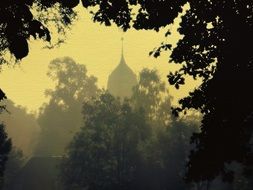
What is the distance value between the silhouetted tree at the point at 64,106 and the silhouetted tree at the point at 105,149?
2222 cm

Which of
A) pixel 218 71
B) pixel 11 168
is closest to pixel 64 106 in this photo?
pixel 11 168

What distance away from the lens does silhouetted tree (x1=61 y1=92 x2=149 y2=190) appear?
194 ft

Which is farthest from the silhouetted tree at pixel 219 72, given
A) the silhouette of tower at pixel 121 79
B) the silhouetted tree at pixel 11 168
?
the silhouette of tower at pixel 121 79

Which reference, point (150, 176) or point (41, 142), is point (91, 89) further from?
point (150, 176)

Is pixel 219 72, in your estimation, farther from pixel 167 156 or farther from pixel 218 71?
pixel 167 156

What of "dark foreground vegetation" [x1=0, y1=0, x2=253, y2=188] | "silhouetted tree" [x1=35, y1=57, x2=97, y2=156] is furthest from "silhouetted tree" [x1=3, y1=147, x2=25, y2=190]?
"dark foreground vegetation" [x1=0, y1=0, x2=253, y2=188]

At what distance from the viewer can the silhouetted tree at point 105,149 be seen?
194 ft

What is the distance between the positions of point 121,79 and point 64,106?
965 inches

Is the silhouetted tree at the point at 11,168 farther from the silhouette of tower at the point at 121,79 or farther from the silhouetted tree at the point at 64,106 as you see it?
the silhouette of tower at the point at 121,79

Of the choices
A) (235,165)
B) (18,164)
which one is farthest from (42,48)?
(18,164)

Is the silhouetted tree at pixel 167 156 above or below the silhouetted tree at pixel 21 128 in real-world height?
below

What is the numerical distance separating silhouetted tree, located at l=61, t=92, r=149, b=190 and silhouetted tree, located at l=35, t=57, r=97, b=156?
72.9ft

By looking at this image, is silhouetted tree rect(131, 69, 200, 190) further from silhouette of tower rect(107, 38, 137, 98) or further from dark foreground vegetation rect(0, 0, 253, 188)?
dark foreground vegetation rect(0, 0, 253, 188)

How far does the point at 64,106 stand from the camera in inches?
3482
